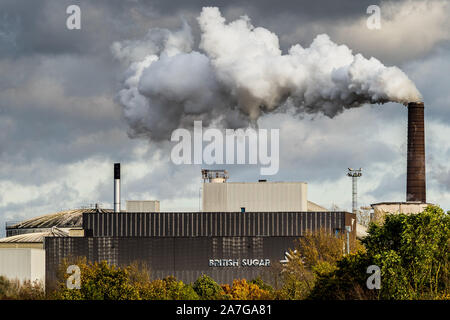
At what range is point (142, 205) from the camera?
121625 mm

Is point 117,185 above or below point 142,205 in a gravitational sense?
above

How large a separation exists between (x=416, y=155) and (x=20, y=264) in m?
51.9

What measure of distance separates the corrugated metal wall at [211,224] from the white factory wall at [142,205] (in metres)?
5.61

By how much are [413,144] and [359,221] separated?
5148 cm

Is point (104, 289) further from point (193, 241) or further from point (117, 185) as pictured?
point (117, 185)

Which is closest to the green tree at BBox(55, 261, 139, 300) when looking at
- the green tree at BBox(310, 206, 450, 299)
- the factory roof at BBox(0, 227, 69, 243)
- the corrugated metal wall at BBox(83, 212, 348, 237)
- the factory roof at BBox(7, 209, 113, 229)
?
the green tree at BBox(310, 206, 450, 299)

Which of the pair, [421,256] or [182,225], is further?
[182,225]

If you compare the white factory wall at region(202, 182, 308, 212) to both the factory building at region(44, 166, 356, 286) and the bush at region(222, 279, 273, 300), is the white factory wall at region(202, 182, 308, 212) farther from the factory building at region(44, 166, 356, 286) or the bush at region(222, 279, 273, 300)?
the bush at region(222, 279, 273, 300)

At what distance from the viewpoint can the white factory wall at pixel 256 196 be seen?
4609 inches

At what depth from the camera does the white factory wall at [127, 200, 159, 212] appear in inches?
4759

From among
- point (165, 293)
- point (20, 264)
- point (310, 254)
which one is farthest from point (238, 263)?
point (165, 293)

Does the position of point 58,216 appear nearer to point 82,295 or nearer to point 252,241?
point 252,241
